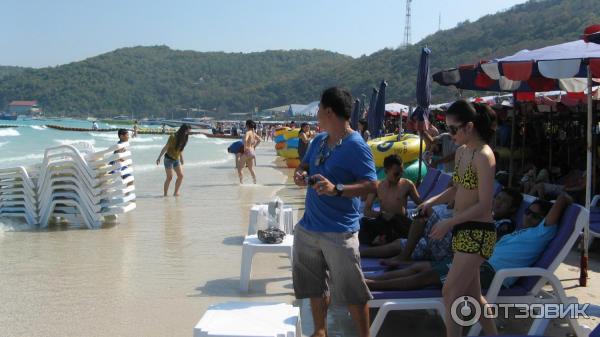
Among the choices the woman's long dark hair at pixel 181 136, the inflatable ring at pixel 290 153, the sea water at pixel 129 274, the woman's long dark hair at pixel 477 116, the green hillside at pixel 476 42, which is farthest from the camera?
the green hillside at pixel 476 42

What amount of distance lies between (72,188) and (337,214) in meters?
5.93

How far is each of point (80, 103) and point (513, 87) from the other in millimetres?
138905

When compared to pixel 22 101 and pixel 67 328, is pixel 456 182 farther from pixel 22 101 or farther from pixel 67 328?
pixel 22 101

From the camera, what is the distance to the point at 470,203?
322 cm

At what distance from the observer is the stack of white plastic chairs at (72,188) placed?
8367 mm

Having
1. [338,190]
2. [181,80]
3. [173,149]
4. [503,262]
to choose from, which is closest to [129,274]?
[338,190]

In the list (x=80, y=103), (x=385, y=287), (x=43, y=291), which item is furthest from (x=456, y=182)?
(x=80, y=103)

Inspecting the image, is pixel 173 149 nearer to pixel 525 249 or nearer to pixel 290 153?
pixel 525 249

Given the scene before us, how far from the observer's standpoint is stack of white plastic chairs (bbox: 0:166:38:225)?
851 centimetres

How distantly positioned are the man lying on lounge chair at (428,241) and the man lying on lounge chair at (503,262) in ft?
1.43

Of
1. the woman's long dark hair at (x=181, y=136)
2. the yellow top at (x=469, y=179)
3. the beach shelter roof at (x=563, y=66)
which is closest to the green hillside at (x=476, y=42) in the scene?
the woman's long dark hair at (x=181, y=136)

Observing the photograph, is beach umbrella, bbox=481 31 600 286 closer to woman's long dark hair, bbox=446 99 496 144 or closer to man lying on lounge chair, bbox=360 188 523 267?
man lying on lounge chair, bbox=360 188 523 267

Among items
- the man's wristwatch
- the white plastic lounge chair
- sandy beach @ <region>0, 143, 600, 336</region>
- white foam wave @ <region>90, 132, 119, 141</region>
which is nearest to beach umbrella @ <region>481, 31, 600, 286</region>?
sandy beach @ <region>0, 143, 600, 336</region>

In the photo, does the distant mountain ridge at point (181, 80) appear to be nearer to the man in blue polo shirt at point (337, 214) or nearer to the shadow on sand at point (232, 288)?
the shadow on sand at point (232, 288)
